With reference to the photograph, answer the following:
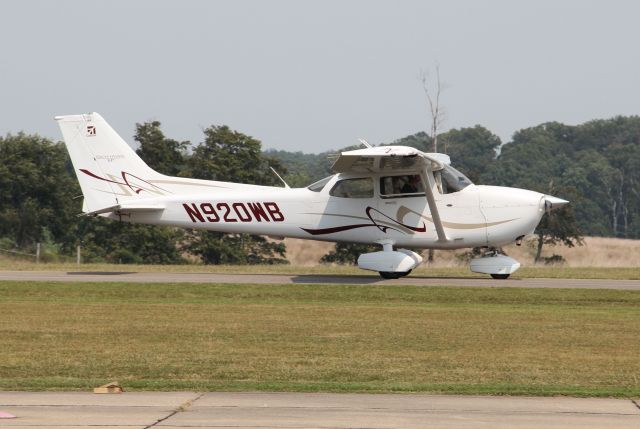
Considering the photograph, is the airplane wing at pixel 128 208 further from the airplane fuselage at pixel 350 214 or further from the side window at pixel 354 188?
the side window at pixel 354 188

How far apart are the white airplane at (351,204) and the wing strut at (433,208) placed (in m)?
0.02

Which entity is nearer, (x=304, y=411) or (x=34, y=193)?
(x=304, y=411)

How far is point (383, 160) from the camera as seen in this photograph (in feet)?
78.5

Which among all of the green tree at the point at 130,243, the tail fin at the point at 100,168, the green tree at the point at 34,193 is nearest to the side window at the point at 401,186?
the tail fin at the point at 100,168

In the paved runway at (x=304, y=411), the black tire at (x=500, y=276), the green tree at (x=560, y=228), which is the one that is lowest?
the paved runway at (x=304, y=411)

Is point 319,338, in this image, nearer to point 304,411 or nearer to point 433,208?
point 304,411

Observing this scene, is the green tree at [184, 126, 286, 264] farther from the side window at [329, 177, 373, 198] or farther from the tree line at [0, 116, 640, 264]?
the side window at [329, 177, 373, 198]

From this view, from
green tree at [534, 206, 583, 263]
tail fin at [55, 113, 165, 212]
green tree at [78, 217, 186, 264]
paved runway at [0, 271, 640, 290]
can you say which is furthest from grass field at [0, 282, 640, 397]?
green tree at [534, 206, 583, 263]

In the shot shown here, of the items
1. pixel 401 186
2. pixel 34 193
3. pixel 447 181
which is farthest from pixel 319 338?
pixel 34 193

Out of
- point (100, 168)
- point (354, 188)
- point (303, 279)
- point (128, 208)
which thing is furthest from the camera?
point (100, 168)

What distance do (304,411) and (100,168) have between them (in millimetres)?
17788

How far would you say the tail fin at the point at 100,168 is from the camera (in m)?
26.8

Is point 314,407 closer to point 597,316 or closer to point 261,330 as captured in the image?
point 261,330

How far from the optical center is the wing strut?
24.3m
